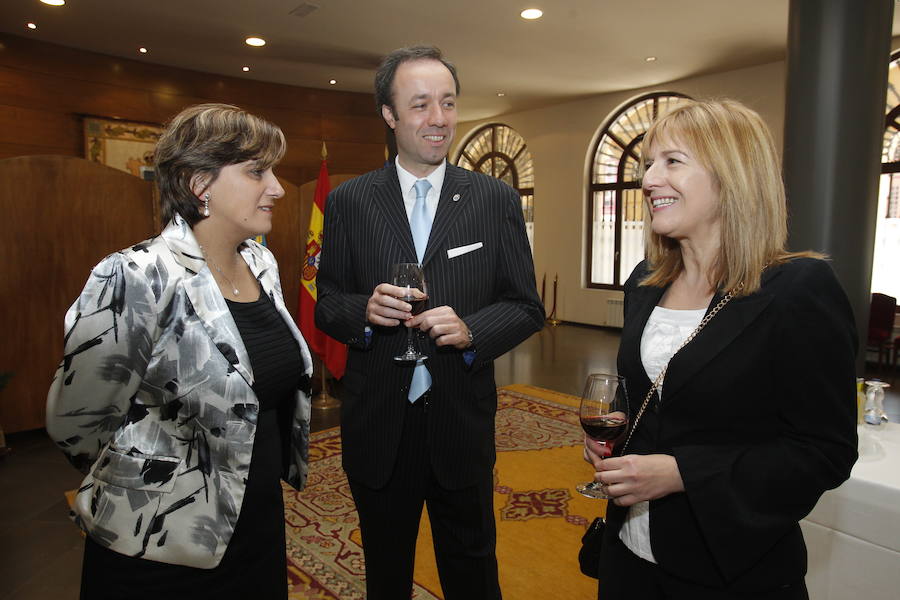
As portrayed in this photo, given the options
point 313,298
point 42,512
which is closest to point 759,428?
point 42,512

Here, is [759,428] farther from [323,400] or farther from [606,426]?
[323,400]

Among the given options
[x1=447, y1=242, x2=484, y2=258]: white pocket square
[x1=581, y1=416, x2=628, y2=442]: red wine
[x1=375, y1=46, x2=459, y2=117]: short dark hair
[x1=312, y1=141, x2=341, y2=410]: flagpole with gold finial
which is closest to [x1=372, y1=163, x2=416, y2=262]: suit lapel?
[x1=447, y1=242, x2=484, y2=258]: white pocket square

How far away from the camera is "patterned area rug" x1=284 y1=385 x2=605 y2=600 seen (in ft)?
9.27

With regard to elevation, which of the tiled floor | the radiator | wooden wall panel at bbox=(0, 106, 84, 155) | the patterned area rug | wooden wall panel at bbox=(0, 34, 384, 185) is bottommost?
the tiled floor

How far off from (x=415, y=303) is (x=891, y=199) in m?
8.74

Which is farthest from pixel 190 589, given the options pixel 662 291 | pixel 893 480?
pixel 893 480

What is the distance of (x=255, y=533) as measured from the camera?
1.64 metres

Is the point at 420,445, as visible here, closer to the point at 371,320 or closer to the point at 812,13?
the point at 371,320

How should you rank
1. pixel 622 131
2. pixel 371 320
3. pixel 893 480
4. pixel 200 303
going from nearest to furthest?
pixel 200 303
pixel 371 320
pixel 893 480
pixel 622 131

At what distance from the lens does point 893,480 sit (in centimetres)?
198

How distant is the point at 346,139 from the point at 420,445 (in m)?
9.25

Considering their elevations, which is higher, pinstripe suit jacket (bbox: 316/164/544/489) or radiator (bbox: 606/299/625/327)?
pinstripe suit jacket (bbox: 316/164/544/489)

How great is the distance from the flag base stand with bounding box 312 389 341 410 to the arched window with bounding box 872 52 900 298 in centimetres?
710

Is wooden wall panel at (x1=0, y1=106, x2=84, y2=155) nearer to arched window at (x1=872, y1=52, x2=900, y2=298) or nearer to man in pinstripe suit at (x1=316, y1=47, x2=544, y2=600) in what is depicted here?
man in pinstripe suit at (x1=316, y1=47, x2=544, y2=600)
